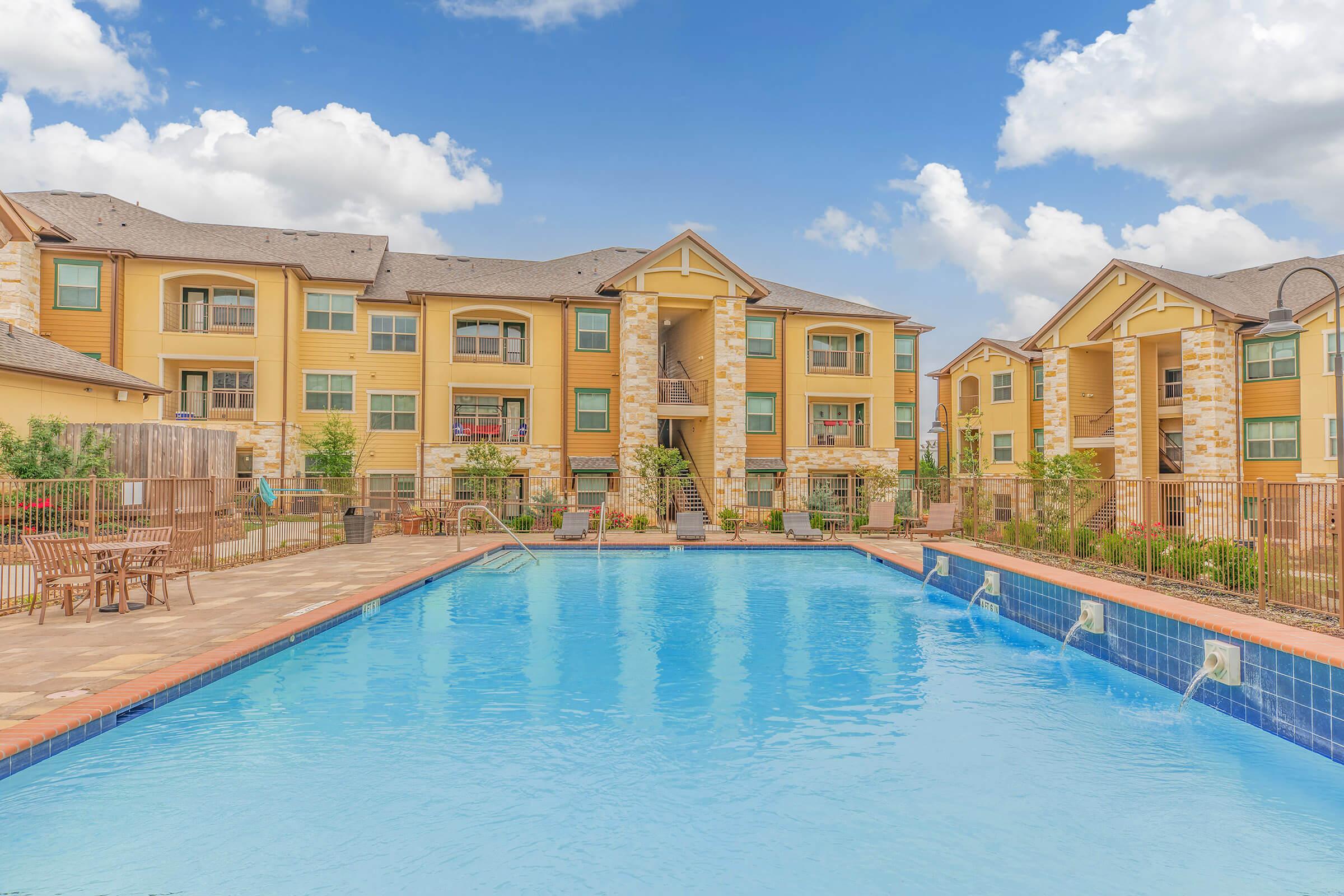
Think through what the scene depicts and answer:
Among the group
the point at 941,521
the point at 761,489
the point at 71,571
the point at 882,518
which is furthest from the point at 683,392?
the point at 71,571

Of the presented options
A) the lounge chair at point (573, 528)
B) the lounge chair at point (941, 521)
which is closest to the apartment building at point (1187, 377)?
the lounge chair at point (941, 521)

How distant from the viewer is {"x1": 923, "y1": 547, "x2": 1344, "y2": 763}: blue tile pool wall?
5.30m

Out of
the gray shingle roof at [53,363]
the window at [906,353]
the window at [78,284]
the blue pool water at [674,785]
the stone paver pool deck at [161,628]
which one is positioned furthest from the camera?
the window at [906,353]

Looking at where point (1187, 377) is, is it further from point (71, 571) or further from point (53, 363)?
point (53, 363)

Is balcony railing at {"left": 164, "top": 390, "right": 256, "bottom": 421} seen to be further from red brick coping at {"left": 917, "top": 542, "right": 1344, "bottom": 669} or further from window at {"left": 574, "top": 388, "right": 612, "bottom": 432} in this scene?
red brick coping at {"left": 917, "top": 542, "right": 1344, "bottom": 669}

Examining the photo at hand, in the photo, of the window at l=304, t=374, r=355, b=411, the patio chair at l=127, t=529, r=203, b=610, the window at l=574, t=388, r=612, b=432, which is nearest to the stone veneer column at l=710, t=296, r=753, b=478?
the window at l=574, t=388, r=612, b=432

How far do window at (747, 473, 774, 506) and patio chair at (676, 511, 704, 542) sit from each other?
6.73 metres

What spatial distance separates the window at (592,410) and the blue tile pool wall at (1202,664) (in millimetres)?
18398

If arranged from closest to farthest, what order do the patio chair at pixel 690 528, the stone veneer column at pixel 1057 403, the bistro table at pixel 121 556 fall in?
the bistro table at pixel 121 556
the patio chair at pixel 690 528
the stone veneer column at pixel 1057 403

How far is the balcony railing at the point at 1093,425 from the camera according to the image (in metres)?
28.8

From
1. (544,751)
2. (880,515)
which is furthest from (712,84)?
(544,751)

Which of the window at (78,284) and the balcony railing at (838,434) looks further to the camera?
the balcony railing at (838,434)

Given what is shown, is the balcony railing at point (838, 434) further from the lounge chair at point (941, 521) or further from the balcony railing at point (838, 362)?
the lounge chair at point (941, 521)

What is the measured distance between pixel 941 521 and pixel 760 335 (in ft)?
37.6
